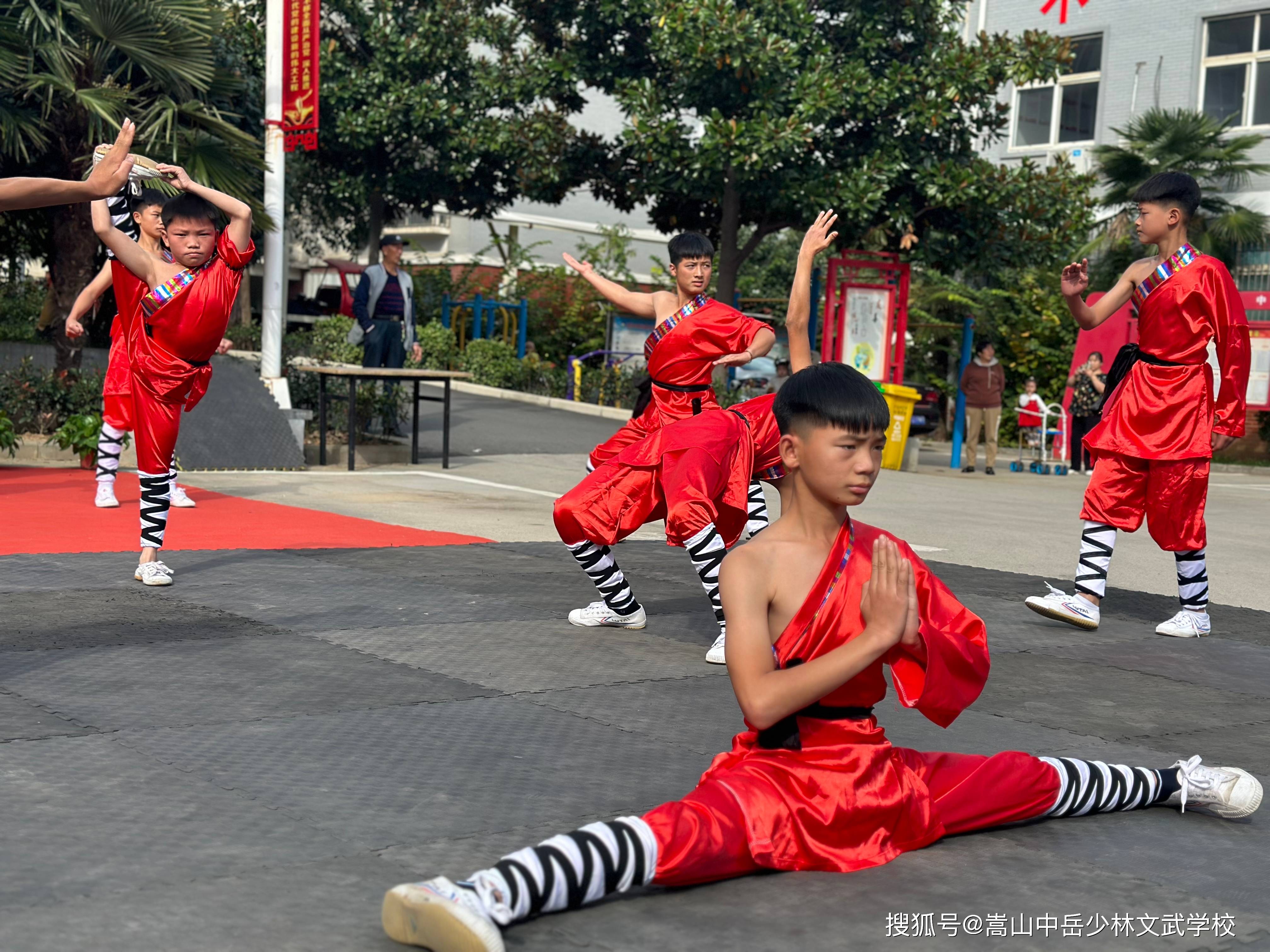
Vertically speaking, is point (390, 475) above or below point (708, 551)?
below

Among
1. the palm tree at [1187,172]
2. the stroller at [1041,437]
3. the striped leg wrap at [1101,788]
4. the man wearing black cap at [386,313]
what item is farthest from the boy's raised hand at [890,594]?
the palm tree at [1187,172]

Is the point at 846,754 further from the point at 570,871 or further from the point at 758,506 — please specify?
the point at 758,506

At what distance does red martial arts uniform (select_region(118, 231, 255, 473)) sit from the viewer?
6.93 meters

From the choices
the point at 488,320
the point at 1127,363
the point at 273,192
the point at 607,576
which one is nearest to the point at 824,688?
the point at 607,576

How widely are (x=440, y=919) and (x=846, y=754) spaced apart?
104cm

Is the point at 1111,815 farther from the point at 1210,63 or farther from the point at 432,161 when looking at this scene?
the point at 1210,63

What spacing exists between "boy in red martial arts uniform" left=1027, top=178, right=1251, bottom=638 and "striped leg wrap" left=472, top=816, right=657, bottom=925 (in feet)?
13.8

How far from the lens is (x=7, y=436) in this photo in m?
11.4

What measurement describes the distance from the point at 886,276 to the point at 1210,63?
1045 centimetres

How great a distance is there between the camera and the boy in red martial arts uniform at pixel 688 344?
639 cm

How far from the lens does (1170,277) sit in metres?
6.68

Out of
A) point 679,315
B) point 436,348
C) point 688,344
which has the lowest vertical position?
point 436,348

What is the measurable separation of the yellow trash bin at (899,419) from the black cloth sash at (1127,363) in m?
11.6

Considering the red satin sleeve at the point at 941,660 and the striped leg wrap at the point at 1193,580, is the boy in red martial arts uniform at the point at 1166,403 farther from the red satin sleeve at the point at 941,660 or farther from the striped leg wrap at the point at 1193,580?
the red satin sleeve at the point at 941,660
